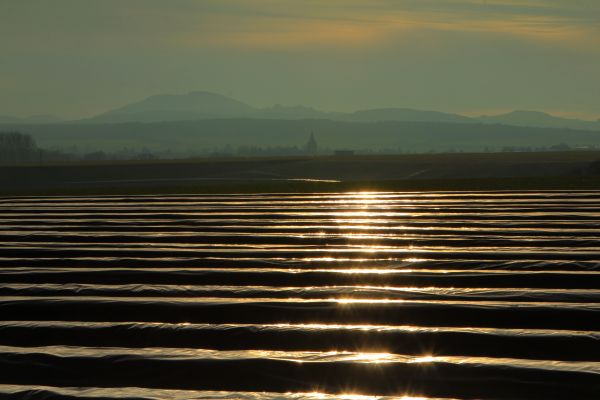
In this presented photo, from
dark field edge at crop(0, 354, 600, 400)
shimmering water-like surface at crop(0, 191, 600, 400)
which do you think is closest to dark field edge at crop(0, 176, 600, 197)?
shimmering water-like surface at crop(0, 191, 600, 400)

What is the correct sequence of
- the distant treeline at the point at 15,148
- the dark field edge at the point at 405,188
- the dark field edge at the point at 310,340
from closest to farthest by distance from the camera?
the dark field edge at the point at 310,340
the dark field edge at the point at 405,188
the distant treeline at the point at 15,148

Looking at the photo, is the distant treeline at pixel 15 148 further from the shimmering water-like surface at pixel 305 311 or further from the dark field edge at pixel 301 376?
the dark field edge at pixel 301 376

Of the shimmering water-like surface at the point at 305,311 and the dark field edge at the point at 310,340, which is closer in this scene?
the shimmering water-like surface at the point at 305,311

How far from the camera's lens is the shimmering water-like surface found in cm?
372

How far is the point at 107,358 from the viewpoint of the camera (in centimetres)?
405

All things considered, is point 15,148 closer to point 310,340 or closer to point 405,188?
point 405,188

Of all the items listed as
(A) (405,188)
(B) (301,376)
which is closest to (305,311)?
(B) (301,376)

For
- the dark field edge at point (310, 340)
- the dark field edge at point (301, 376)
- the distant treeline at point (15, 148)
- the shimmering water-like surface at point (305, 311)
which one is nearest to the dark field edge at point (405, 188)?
the shimmering water-like surface at point (305, 311)

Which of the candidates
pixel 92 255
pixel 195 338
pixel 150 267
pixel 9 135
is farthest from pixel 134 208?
pixel 9 135

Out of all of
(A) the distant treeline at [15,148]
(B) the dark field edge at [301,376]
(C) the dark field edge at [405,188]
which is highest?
(A) the distant treeline at [15,148]

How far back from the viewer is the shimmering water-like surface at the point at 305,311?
372 cm

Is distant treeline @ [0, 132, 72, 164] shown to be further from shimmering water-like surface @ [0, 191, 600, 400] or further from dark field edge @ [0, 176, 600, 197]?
shimmering water-like surface @ [0, 191, 600, 400]

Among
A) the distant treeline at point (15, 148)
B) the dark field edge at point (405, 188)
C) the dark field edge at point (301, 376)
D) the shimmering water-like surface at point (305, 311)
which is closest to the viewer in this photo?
the dark field edge at point (301, 376)

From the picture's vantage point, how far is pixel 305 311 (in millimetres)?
4715
